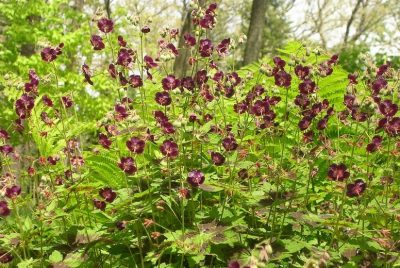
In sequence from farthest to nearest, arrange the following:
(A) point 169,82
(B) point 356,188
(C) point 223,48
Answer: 1. (C) point 223,48
2. (A) point 169,82
3. (B) point 356,188

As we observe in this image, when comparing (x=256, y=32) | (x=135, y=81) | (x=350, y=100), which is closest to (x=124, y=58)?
(x=135, y=81)

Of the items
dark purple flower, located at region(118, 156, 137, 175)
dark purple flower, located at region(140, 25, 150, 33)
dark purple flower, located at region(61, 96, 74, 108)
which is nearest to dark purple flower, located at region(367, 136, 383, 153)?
dark purple flower, located at region(118, 156, 137, 175)

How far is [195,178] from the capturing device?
8.16ft

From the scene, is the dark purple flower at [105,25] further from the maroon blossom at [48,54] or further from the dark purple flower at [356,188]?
the dark purple flower at [356,188]

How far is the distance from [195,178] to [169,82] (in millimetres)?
624

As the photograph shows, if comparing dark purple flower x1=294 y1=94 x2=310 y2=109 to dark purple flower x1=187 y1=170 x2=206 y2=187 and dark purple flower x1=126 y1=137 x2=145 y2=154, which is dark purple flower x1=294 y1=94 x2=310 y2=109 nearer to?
dark purple flower x1=187 y1=170 x2=206 y2=187

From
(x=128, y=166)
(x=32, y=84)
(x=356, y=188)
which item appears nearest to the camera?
(x=356, y=188)

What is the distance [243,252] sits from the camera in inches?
101

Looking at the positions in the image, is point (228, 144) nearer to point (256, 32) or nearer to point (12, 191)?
point (12, 191)

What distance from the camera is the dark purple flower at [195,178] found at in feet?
8.12

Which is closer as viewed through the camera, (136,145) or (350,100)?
(136,145)

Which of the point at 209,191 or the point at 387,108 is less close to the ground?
the point at 387,108

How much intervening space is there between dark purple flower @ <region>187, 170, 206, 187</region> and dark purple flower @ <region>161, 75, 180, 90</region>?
0.59 meters

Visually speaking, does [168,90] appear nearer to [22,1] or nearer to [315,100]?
[315,100]
